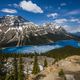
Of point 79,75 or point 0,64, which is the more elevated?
point 0,64

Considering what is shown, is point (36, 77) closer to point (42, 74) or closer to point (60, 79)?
point (42, 74)

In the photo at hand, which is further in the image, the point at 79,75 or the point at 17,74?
the point at 17,74

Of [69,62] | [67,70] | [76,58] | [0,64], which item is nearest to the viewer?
[0,64]

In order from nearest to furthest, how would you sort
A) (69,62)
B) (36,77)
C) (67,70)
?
(36,77) < (67,70) < (69,62)

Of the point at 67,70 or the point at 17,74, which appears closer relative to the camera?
the point at 67,70

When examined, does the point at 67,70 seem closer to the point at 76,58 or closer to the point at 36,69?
the point at 76,58

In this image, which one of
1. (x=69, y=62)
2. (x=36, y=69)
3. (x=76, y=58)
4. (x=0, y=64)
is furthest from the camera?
(x=36, y=69)

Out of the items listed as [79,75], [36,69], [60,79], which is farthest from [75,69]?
[36,69]

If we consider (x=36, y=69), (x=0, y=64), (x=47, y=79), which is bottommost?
(x=36, y=69)

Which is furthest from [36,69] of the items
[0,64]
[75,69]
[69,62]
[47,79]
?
[0,64]
